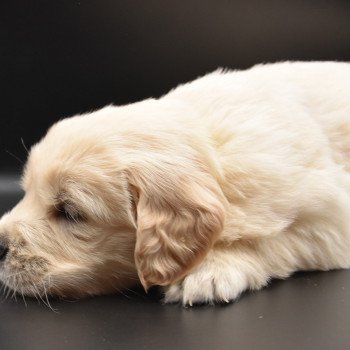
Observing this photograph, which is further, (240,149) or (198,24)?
(198,24)

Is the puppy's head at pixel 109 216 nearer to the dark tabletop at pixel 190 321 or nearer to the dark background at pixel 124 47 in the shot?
the dark tabletop at pixel 190 321

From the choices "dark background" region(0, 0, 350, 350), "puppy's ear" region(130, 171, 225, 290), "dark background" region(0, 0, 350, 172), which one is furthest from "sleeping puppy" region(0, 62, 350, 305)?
"dark background" region(0, 0, 350, 172)

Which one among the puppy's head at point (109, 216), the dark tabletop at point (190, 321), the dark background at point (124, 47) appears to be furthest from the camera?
the dark background at point (124, 47)

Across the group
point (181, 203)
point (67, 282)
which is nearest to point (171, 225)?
point (181, 203)

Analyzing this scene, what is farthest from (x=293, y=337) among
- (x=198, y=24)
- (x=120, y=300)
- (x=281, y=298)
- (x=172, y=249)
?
(x=198, y=24)

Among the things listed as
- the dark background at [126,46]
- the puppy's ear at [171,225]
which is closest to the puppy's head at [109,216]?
the puppy's ear at [171,225]

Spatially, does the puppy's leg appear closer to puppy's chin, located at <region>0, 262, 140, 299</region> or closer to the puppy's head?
the puppy's head

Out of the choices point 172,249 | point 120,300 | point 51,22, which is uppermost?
point 51,22

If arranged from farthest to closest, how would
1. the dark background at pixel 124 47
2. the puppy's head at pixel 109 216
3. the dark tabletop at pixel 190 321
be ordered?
the dark background at pixel 124 47, the puppy's head at pixel 109 216, the dark tabletop at pixel 190 321

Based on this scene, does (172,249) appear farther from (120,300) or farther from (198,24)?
(198,24)
